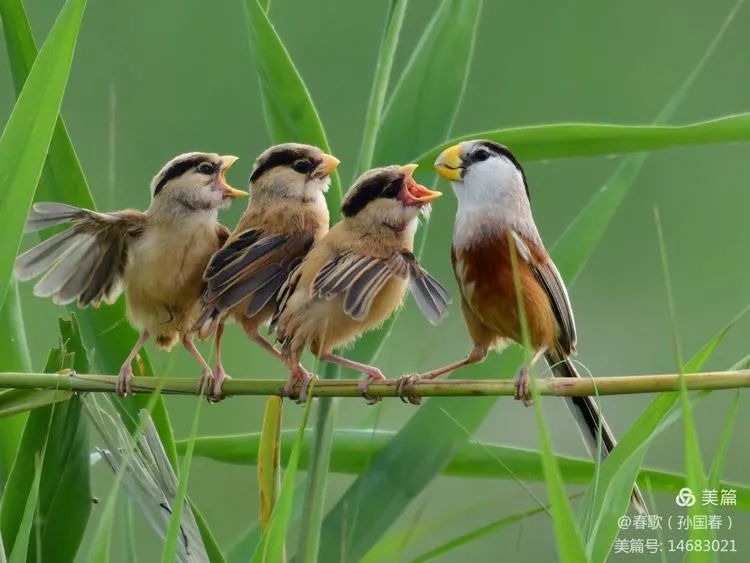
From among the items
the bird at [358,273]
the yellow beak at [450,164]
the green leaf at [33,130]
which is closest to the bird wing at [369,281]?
the bird at [358,273]

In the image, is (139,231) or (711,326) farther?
(711,326)

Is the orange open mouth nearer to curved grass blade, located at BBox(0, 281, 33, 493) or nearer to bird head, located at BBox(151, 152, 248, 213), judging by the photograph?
bird head, located at BBox(151, 152, 248, 213)

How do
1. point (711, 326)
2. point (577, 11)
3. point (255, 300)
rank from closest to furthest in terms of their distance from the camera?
point (255, 300), point (711, 326), point (577, 11)

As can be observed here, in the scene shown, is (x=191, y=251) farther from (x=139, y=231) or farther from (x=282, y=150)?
(x=282, y=150)

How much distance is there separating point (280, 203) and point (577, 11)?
6.84 m

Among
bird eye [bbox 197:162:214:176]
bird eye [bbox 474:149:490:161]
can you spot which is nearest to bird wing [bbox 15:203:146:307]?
bird eye [bbox 197:162:214:176]

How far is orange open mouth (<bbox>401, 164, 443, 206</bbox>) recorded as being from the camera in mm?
1388

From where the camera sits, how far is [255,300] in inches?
58.5

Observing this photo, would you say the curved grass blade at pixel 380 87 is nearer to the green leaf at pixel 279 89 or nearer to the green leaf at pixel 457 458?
the green leaf at pixel 279 89

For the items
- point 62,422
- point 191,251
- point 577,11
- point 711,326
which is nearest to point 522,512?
point 62,422

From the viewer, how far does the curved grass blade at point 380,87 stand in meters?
1.44

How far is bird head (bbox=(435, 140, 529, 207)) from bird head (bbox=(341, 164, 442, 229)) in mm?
55

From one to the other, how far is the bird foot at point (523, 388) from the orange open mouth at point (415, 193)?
0.67 feet

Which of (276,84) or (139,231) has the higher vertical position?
(276,84)
